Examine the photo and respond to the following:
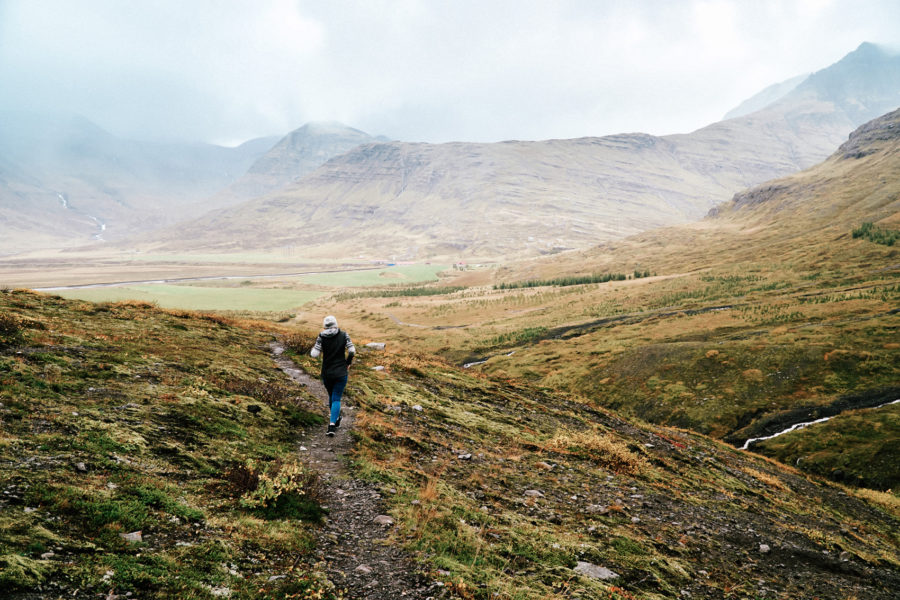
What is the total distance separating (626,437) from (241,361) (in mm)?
20531

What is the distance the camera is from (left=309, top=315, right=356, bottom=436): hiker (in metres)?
13.1

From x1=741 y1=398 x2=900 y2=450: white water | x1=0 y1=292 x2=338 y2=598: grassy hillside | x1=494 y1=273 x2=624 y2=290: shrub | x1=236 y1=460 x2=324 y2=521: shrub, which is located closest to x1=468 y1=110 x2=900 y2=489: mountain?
x1=741 y1=398 x2=900 y2=450: white water

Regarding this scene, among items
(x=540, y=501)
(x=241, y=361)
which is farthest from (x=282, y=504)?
(x=241, y=361)

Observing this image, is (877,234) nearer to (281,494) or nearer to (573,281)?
(573,281)

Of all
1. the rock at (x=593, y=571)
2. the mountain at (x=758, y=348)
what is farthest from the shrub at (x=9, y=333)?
the mountain at (x=758, y=348)

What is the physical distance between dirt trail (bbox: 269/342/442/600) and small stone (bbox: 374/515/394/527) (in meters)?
0.04

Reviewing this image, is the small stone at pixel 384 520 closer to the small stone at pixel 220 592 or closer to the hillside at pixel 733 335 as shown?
the small stone at pixel 220 592

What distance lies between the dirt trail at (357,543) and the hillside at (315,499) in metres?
0.07

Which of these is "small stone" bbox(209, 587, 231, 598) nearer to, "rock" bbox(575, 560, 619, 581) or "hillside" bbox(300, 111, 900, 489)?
"rock" bbox(575, 560, 619, 581)

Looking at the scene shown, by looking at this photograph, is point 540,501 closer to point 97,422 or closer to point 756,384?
point 97,422

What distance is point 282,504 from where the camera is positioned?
818 cm

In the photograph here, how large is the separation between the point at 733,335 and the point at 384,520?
57632mm

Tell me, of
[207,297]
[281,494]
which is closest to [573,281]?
[207,297]

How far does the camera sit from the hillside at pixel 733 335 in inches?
1373
